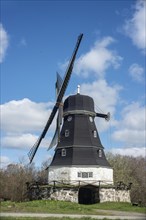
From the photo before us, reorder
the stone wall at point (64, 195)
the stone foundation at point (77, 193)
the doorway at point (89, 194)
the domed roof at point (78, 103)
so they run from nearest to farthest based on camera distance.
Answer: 1. the stone wall at point (64, 195)
2. the stone foundation at point (77, 193)
3. the doorway at point (89, 194)
4. the domed roof at point (78, 103)

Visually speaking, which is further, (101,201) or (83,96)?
(83,96)

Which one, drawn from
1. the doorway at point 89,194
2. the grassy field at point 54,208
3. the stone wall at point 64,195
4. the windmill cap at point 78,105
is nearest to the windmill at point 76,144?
the windmill cap at point 78,105

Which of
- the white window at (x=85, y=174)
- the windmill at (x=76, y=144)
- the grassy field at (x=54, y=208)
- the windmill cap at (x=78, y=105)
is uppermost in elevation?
the windmill cap at (x=78, y=105)

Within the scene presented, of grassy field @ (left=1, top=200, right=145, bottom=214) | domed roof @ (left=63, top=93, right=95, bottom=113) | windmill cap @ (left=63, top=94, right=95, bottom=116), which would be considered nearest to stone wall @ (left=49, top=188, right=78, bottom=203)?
grassy field @ (left=1, top=200, right=145, bottom=214)

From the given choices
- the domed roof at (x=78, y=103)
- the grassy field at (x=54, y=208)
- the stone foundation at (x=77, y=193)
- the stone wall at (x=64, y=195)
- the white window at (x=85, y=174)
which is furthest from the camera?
the domed roof at (x=78, y=103)

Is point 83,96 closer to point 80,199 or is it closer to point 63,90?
point 63,90

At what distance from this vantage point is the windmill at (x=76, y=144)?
32812mm

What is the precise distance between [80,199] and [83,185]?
3.91m

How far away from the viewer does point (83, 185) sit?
3183 centimetres

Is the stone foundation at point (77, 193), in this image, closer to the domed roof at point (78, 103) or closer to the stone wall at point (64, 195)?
the stone wall at point (64, 195)

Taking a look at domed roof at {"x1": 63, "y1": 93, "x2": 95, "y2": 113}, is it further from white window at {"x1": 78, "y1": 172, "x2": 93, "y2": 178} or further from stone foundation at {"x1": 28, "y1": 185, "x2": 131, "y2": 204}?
stone foundation at {"x1": 28, "y1": 185, "x2": 131, "y2": 204}

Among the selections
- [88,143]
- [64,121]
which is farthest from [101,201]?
[64,121]

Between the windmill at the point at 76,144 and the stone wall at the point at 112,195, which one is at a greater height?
the windmill at the point at 76,144

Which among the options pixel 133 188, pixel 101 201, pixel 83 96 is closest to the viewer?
pixel 101 201
